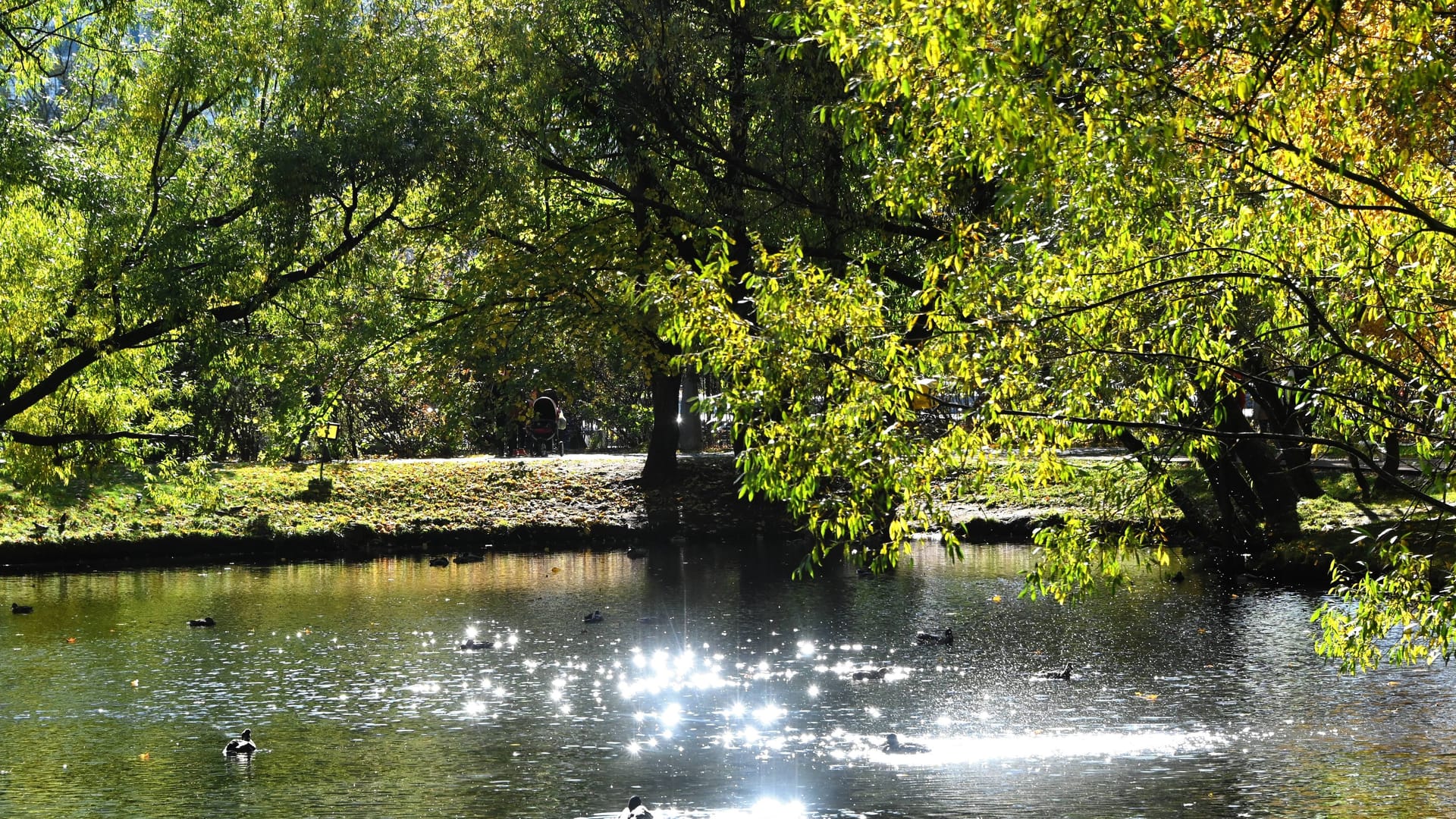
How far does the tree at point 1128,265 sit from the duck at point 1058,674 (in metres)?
5.26

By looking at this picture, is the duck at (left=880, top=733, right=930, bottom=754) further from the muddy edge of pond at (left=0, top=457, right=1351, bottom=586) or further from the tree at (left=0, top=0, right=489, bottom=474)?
the muddy edge of pond at (left=0, top=457, right=1351, bottom=586)

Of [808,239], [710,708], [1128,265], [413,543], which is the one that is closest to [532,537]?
[413,543]

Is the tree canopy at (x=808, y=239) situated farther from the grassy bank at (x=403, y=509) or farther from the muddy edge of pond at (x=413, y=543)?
the muddy edge of pond at (x=413, y=543)

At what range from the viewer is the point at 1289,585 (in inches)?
820

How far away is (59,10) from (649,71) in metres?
8.42

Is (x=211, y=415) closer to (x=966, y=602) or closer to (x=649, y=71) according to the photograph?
(x=649, y=71)

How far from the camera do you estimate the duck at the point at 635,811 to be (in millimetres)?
9336

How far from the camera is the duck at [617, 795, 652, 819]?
934 cm

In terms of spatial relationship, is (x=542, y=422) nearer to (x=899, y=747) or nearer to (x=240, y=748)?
(x=240, y=748)

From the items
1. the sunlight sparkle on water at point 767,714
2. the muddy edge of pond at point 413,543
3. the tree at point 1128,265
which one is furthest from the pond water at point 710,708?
the muddy edge of pond at point 413,543

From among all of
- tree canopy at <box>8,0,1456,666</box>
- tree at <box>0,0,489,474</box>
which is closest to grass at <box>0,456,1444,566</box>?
tree canopy at <box>8,0,1456,666</box>

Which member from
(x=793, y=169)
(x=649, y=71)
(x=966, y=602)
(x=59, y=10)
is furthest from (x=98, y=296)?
(x=966, y=602)

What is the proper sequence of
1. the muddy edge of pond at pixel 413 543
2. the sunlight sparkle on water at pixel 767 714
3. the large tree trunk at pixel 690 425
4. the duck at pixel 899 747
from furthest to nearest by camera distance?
the large tree trunk at pixel 690 425 < the muddy edge of pond at pixel 413 543 < the sunlight sparkle on water at pixel 767 714 < the duck at pixel 899 747

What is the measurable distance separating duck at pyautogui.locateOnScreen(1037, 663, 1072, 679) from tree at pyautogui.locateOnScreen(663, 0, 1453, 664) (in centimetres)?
526
